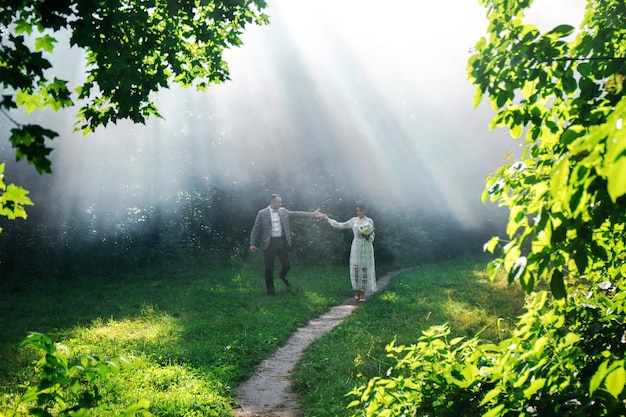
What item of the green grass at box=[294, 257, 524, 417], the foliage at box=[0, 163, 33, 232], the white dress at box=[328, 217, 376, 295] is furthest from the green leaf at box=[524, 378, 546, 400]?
the white dress at box=[328, 217, 376, 295]

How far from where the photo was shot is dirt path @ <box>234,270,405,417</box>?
598cm

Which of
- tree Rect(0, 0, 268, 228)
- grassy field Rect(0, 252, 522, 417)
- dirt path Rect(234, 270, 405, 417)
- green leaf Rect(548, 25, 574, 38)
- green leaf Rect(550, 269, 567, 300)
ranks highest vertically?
tree Rect(0, 0, 268, 228)

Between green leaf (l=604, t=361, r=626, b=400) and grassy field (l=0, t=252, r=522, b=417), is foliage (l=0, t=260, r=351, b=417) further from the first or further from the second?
green leaf (l=604, t=361, r=626, b=400)

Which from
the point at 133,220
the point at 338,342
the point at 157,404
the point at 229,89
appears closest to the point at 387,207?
the point at 229,89

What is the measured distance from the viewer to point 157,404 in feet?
18.9

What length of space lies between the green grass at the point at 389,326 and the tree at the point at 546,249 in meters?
0.60

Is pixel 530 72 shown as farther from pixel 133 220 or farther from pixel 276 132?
pixel 276 132

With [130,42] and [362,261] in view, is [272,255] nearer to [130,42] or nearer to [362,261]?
[362,261]

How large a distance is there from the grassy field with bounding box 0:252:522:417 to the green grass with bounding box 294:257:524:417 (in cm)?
2

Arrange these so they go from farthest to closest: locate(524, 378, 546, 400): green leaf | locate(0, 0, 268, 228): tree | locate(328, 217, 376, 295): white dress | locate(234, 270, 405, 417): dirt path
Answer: locate(328, 217, 376, 295): white dress, locate(234, 270, 405, 417): dirt path, locate(0, 0, 268, 228): tree, locate(524, 378, 546, 400): green leaf

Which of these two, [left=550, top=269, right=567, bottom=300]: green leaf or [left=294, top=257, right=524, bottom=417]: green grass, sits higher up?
[left=550, top=269, right=567, bottom=300]: green leaf

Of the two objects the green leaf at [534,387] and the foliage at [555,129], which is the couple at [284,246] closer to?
the foliage at [555,129]

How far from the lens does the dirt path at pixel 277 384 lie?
19.6ft

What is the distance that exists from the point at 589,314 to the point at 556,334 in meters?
0.38
